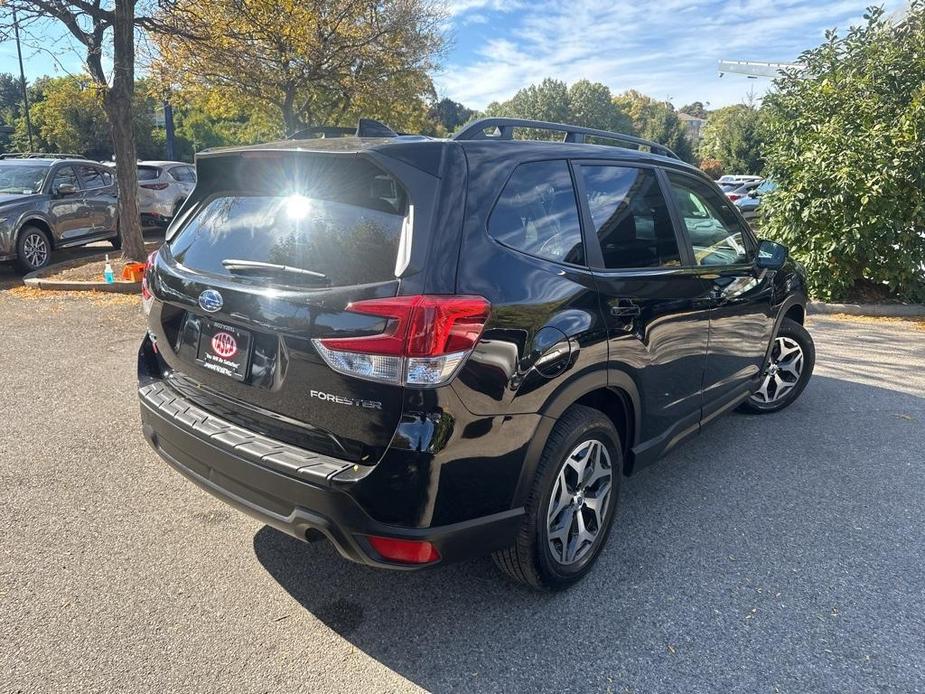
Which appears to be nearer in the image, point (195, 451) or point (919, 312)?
point (195, 451)

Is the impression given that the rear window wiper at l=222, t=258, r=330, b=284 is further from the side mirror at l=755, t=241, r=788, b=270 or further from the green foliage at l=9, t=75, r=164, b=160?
the green foliage at l=9, t=75, r=164, b=160

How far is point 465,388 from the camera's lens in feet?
7.19

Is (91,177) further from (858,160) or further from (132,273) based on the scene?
(858,160)

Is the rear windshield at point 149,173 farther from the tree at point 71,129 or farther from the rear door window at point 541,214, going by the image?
the tree at point 71,129

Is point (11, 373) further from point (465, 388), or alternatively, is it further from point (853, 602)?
point (853, 602)

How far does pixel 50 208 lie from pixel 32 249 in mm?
741

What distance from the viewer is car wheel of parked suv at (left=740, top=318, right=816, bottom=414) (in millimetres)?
4926

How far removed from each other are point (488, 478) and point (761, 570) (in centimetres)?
155

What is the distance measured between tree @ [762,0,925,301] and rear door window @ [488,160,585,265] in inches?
277

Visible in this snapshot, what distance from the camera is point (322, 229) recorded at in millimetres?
2404

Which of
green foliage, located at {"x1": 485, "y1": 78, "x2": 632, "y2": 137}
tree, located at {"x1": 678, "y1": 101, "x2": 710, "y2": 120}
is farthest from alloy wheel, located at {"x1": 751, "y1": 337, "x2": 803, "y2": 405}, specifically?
tree, located at {"x1": 678, "y1": 101, "x2": 710, "y2": 120}

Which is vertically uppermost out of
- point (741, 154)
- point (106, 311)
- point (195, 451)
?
point (741, 154)

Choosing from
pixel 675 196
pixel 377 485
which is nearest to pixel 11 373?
pixel 377 485

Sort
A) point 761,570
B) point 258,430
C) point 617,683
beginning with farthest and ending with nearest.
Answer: point 761,570 → point 258,430 → point 617,683
